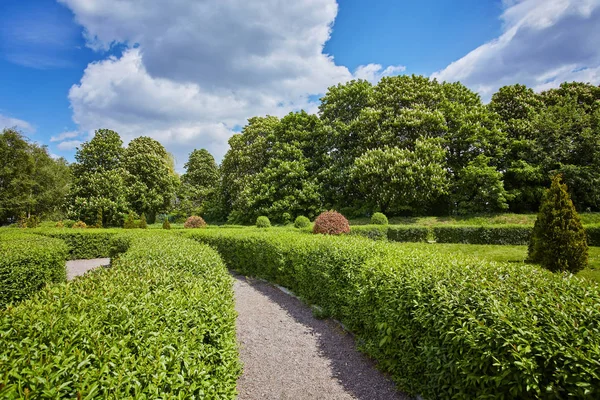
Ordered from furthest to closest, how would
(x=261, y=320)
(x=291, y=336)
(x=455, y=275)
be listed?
Answer: (x=261, y=320) → (x=291, y=336) → (x=455, y=275)

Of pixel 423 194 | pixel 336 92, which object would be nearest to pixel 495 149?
pixel 423 194

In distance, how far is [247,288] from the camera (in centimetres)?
888

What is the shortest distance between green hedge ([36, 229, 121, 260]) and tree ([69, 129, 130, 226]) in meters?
12.1

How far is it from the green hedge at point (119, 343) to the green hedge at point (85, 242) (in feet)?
47.7

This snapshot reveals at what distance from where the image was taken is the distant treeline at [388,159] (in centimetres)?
2067

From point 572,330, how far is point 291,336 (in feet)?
14.3

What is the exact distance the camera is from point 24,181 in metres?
32.3

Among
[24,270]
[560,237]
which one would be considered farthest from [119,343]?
[560,237]

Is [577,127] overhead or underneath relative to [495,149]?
overhead

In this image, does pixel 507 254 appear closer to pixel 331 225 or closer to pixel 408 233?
pixel 408 233

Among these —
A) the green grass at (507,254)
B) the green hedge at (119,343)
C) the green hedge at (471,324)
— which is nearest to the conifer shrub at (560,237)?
the green grass at (507,254)

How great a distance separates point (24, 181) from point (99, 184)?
41.7 ft

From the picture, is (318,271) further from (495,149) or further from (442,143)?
(495,149)

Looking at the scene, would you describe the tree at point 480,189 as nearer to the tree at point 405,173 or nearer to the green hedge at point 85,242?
the tree at point 405,173
